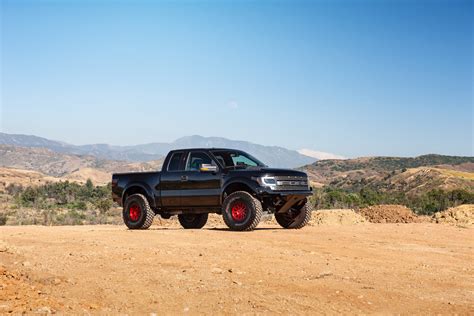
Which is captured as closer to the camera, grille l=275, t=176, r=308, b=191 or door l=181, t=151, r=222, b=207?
grille l=275, t=176, r=308, b=191

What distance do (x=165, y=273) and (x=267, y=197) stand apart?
6.39 meters

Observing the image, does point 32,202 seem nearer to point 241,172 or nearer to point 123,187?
point 123,187

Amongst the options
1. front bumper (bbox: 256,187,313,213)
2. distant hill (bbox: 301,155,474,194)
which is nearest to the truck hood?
front bumper (bbox: 256,187,313,213)

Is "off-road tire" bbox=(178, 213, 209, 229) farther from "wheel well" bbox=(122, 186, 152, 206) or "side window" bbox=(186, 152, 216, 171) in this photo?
"side window" bbox=(186, 152, 216, 171)

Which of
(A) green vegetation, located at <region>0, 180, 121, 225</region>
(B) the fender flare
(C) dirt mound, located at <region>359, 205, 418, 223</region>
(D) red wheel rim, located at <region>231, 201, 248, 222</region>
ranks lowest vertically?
(A) green vegetation, located at <region>0, 180, 121, 225</region>

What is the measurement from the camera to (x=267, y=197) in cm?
1500

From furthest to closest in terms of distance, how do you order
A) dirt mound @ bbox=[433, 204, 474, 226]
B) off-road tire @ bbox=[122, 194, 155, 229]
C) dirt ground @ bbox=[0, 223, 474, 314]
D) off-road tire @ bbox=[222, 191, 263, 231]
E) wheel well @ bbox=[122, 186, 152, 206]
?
dirt mound @ bbox=[433, 204, 474, 226] < wheel well @ bbox=[122, 186, 152, 206] < off-road tire @ bbox=[122, 194, 155, 229] < off-road tire @ bbox=[222, 191, 263, 231] < dirt ground @ bbox=[0, 223, 474, 314]

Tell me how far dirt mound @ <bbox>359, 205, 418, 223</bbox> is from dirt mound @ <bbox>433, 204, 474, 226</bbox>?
0.98m

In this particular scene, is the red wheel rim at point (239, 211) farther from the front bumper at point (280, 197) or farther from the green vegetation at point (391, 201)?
the green vegetation at point (391, 201)

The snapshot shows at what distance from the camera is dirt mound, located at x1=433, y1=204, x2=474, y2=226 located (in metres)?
22.5

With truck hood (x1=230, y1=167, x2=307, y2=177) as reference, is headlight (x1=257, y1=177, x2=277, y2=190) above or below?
below

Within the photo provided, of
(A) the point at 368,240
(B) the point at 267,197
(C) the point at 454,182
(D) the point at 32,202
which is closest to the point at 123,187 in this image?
(B) the point at 267,197

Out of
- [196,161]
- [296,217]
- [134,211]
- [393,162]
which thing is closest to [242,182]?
[196,161]

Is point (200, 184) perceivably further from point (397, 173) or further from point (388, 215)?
point (397, 173)
